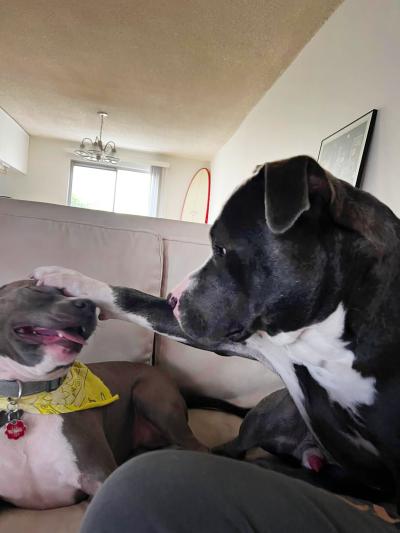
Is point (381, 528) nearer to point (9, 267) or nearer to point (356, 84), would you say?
point (9, 267)

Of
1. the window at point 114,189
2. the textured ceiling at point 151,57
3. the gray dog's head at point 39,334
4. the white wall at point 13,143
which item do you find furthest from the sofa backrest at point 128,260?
the window at point 114,189

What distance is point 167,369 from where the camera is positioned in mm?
1636

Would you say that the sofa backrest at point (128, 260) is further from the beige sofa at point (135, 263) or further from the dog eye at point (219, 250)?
the dog eye at point (219, 250)

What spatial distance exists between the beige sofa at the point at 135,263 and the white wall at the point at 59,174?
7.13 m

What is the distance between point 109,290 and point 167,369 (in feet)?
1.71

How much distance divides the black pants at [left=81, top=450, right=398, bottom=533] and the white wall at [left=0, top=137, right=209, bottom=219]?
826 centimetres

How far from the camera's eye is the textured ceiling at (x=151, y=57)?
3.52m

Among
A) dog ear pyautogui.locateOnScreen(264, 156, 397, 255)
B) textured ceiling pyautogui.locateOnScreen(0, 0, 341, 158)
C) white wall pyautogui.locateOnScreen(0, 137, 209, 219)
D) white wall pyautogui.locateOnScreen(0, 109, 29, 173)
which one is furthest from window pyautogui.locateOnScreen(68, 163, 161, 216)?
dog ear pyautogui.locateOnScreen(264, 156, 397, 255)

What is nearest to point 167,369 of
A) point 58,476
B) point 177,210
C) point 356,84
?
point 58,476

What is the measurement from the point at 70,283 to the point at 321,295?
652mm

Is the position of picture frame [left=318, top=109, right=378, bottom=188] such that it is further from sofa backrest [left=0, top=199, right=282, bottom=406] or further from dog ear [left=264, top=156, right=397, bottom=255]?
dog ear [left=264, top=156, right=397, bottom=255]

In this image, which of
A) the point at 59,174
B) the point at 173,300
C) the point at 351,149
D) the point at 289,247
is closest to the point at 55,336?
the point at 173,300

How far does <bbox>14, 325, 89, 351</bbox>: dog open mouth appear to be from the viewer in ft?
3.45

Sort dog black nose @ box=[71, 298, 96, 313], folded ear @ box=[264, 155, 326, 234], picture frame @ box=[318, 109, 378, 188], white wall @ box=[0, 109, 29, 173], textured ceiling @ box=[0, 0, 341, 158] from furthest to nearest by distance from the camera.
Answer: white wall @ box=[0, 109, 29, 173], textured ceiling @ box=[0, 0, 341, 158], picture frame @ box=[318, 109, 378, 188], dog black nose @ box=[71, 298, 96, 313], folded ear @ box=[264, 155, 326, 234]
